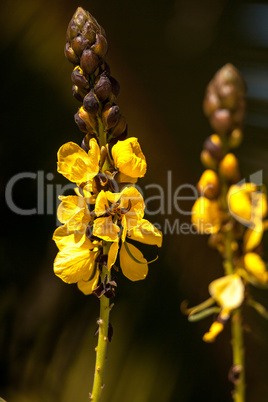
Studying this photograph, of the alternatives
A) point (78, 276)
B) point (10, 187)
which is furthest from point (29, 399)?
point (78, 276)

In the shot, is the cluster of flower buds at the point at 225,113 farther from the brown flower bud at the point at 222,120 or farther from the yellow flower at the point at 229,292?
the yellow flower at the point at 229,292

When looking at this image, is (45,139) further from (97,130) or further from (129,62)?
(97,130)

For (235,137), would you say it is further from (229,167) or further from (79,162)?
(79,162)

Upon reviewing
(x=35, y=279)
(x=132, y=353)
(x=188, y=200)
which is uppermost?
(x=188, y=200)

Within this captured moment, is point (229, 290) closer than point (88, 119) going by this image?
Yes

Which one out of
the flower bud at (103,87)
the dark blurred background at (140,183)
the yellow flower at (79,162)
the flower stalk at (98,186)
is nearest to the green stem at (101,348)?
the flower stalk at (98,186)

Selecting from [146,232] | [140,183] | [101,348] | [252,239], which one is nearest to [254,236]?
[252,239]
